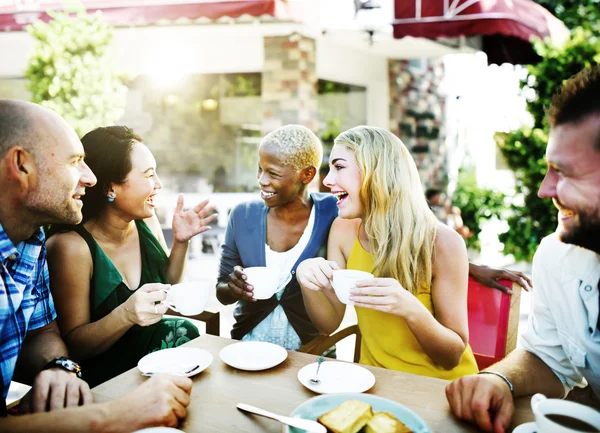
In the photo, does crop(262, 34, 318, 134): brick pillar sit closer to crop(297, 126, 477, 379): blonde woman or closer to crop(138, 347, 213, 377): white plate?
crop(297, 126, 477, 379): blonde woman

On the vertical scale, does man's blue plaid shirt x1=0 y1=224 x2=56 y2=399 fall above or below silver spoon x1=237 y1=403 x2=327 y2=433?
above

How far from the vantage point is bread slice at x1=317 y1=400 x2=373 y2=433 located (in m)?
1.26

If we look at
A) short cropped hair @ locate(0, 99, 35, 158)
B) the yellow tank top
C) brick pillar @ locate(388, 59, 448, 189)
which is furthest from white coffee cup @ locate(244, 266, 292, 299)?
brick pillar @ locate(388, 59, 448, 189)

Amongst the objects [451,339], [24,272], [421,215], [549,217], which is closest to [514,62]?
[549,217]

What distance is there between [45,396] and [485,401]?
1395 millimetres

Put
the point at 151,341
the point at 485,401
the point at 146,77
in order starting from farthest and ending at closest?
the point at 146,77 → the point at 151,341 → the point at 485,401

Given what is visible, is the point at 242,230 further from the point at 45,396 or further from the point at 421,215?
the point at 45,396

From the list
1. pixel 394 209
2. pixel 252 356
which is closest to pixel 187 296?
pixel 252 356

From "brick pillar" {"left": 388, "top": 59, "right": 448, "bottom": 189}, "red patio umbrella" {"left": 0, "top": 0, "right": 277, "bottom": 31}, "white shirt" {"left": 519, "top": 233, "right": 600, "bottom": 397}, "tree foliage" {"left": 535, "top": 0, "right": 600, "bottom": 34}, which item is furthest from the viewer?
"tree foliage" {"left": 535, "top": 0, "right": 600, "bottom": 34}

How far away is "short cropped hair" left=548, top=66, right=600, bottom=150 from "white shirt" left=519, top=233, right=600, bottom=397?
0.48 m

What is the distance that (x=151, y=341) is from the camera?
235 cm

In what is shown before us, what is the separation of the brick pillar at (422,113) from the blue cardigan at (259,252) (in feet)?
17.5

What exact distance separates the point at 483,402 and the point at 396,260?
2.82ft

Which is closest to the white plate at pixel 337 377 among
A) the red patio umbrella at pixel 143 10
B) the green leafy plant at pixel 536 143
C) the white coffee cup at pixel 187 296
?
the white coffee cup at pixel 187 296
